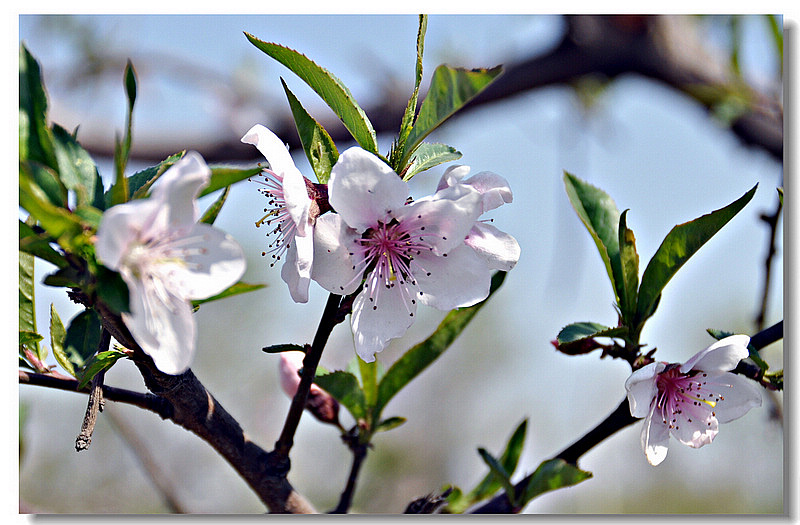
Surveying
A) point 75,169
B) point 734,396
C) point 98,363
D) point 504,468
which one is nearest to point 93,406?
point 98,363

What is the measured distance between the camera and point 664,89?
210 centimetres

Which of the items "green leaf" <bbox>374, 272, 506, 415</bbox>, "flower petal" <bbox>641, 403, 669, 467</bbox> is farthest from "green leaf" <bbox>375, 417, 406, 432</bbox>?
"flower petal" <bbox>641, 403, 669, 467</bbox>

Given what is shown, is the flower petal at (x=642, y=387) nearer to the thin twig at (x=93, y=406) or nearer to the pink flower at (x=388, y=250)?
the pink flower at (x=388, y=250)

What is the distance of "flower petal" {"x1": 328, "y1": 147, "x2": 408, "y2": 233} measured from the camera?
53 cm

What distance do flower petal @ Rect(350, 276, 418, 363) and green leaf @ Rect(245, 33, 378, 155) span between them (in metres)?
0.12

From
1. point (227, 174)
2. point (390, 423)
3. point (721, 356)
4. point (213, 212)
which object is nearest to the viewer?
point (227, 174)

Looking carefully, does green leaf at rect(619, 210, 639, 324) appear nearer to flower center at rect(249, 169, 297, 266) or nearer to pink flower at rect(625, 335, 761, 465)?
pink flower at rect(625, 335, 761, 465)

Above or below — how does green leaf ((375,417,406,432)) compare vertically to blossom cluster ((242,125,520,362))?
below

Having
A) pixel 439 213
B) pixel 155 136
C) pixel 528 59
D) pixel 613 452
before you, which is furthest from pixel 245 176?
pixel 528 59

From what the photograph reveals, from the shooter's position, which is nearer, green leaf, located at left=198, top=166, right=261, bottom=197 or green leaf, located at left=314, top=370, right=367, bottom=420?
green leaf, located at left=198, top=166, right=261, bottom=197

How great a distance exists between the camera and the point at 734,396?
0.75m

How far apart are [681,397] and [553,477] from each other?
0.15 metres

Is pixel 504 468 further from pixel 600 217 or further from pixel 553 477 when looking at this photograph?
pixel 600 217

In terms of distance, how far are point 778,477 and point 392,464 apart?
945 mm
